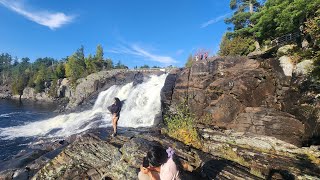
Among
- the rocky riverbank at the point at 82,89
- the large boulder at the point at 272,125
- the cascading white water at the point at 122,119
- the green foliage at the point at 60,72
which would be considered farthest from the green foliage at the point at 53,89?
the large boulder at the point at 272,125

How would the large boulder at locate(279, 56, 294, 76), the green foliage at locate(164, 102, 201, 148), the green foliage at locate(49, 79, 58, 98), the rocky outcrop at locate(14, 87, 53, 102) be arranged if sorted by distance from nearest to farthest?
the green foliage at locate(164, 102, 201, 148), the large boulder at locate(279, 56, 294, 76), the green foliage at locate(49, 79, 58, 98), the rocky outcrop at locate(14, 87, 53, 102)

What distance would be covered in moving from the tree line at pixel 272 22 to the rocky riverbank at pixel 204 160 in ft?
23.3

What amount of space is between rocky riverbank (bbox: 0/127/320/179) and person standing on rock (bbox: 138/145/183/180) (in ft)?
10.2

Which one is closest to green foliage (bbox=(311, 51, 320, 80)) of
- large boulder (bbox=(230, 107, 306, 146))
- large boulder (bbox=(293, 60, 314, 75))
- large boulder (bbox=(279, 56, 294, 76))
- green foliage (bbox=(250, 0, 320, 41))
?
large boulder (bbox=(293, 60, 314, 75))

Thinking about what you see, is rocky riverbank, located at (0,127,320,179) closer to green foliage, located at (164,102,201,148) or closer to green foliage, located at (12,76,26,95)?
green foliage, located at (164,102,201,148)

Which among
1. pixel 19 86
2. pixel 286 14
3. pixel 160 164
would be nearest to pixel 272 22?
pixel 286 14

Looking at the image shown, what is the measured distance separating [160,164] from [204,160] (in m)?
5.07

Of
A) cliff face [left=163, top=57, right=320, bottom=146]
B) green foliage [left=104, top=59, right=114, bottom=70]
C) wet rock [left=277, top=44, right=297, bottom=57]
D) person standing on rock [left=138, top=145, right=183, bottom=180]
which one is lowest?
person standing on rock [left=138, top=145, right=183, bottom=180]

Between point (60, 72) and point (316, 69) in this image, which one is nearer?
point (316, 69)

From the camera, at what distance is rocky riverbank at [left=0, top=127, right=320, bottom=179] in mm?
9055

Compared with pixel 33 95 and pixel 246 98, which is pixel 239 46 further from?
pixel 33 95

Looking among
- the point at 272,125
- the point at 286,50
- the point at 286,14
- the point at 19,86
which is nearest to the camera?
the point at 272,125

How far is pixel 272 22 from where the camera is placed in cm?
2275

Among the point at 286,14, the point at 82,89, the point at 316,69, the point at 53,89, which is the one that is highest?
the point at 286,14
